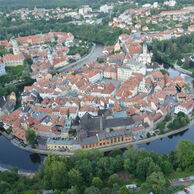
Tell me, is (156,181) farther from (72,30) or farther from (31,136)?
(72,30)

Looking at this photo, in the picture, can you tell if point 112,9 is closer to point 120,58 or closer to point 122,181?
point 120,58

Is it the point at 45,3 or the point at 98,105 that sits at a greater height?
the point at 45,3

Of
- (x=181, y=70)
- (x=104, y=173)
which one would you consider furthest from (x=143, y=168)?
(x=181, y=70)

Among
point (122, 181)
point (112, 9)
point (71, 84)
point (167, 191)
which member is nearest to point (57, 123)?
point (71, 84)

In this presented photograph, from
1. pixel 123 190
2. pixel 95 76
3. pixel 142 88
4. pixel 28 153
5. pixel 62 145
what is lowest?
pixel 28 153

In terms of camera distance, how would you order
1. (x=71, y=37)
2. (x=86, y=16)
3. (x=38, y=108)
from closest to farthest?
(x=38, y=108) < (x=71, y=37) < (x=86, y=16)

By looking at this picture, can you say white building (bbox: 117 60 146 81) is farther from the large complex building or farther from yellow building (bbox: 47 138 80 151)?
the large complex building
